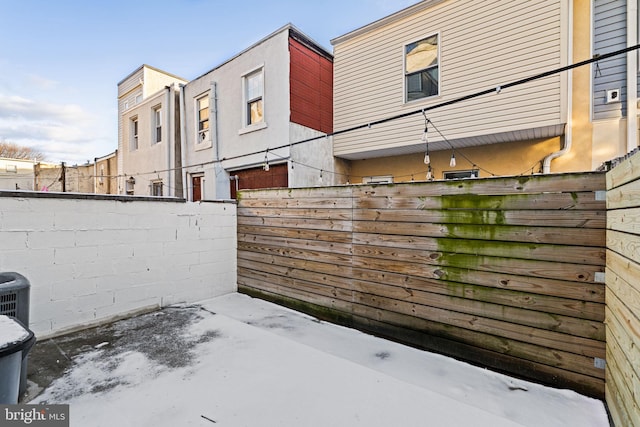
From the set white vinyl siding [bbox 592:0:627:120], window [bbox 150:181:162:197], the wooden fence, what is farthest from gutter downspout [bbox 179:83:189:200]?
white vinyl siding [bbox 592:0:627:120]

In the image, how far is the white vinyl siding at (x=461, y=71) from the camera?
512cm

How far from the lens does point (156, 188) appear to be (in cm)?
1033

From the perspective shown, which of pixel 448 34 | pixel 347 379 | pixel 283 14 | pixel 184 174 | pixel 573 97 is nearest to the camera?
pixel 347 379

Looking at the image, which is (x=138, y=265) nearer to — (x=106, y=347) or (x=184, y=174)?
(x=106, y=347)

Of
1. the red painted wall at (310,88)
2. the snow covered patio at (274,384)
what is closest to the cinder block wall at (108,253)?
the snow covered patio at (274,384)

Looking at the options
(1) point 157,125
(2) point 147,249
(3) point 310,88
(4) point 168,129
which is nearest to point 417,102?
(3) point 310,88

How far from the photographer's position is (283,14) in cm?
690

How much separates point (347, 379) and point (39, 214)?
131 inches

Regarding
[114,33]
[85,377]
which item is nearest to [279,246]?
[85,377]

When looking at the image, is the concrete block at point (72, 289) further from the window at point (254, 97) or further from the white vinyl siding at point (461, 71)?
the white vinyl siding at point (461, 71)

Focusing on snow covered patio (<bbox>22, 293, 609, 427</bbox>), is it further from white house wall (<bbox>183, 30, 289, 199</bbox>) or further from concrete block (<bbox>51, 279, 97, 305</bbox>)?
white house wall (<bbox>183, 30, 289, 199</bbox>)

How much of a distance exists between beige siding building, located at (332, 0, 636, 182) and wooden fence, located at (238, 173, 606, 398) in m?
2.46

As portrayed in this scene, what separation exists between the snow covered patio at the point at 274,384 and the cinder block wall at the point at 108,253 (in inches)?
14.2

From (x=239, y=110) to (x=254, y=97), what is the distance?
539 mm
